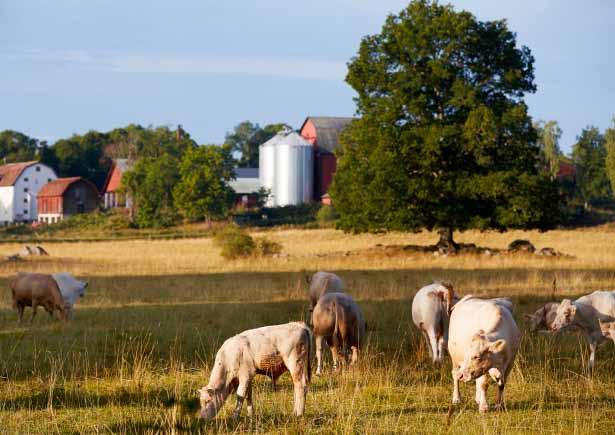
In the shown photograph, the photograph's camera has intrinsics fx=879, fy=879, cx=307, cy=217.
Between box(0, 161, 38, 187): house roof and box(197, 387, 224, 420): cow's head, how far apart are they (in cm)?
10050

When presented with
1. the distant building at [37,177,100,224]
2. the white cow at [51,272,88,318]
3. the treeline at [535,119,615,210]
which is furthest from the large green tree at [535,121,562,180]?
the white cow at [51,272,88,318]

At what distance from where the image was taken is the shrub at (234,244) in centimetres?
3819

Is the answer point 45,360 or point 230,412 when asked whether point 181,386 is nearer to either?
point 230,412

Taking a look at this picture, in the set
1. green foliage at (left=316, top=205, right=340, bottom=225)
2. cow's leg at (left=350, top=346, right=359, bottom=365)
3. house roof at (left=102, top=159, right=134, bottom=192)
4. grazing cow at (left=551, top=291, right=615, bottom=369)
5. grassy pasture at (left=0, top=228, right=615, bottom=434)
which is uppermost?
house roof at (left=102, top=159, right=134, bottom=192)

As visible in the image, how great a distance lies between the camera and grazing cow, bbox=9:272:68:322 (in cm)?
1838

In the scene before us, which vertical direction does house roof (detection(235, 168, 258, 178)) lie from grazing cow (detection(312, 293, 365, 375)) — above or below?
above

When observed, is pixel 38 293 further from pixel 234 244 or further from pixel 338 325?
pixel 234 244

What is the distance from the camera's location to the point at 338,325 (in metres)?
12.9

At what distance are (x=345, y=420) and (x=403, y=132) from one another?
29.7m

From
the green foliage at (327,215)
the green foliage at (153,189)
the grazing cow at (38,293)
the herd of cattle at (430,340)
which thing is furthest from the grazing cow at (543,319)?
the green foliage at (153,189)

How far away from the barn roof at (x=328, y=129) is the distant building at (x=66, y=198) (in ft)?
86.1

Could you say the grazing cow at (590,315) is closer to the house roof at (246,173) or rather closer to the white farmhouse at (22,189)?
the house roof at (246,173)

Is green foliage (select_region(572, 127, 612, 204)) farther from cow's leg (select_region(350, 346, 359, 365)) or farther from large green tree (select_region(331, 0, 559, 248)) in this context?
cow's leg (select_region(350, 346, 359, 365))

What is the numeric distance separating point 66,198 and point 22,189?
9.97 metres
